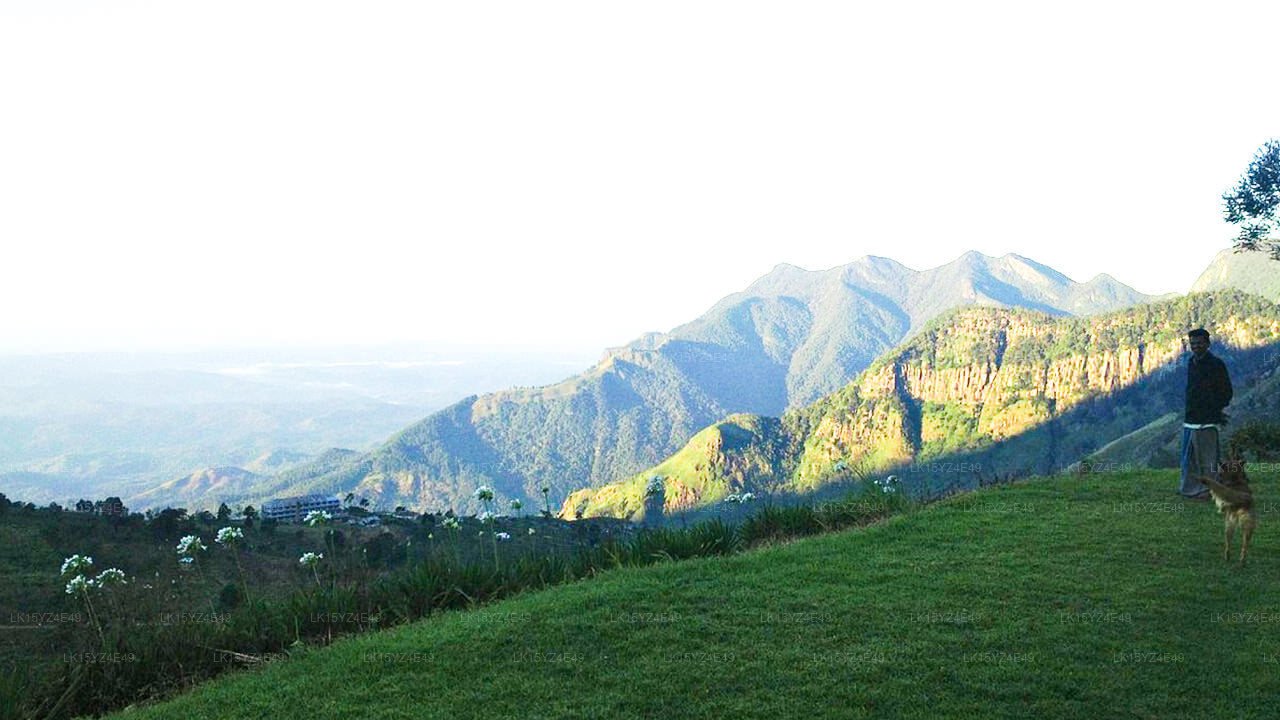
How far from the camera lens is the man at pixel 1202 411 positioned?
44.6 feet

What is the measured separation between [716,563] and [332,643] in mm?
5115

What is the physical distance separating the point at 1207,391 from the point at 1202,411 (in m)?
0.37

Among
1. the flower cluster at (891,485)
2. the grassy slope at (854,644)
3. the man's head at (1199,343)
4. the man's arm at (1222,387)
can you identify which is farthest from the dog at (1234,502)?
the flower cluster at (891,485)

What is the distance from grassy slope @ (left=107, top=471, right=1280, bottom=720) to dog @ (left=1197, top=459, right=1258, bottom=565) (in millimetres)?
Result: 374

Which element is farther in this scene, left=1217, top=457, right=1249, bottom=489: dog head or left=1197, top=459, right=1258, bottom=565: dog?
left=1217, top=457, right=1249, bottom=489: dog head

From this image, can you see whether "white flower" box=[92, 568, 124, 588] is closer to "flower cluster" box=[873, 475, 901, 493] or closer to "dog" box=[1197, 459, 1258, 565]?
"flower cluster" box=[873, 475, 901, 493]

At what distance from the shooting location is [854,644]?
827cm

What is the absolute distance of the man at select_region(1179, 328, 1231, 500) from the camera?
13.6 m

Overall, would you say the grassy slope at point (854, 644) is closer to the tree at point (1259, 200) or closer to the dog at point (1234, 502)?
the dog at point (1234, 502)

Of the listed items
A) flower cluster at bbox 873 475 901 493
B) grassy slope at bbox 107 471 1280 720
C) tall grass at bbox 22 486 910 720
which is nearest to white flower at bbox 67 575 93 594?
tall grass at bbox 22 486 910 720

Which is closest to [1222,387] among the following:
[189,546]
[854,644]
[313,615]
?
[854,644]

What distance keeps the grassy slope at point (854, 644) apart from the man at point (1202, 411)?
194cm

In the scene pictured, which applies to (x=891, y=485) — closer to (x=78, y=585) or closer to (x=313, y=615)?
(x=313, y=615)

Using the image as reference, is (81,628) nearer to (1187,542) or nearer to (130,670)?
(130,670)
